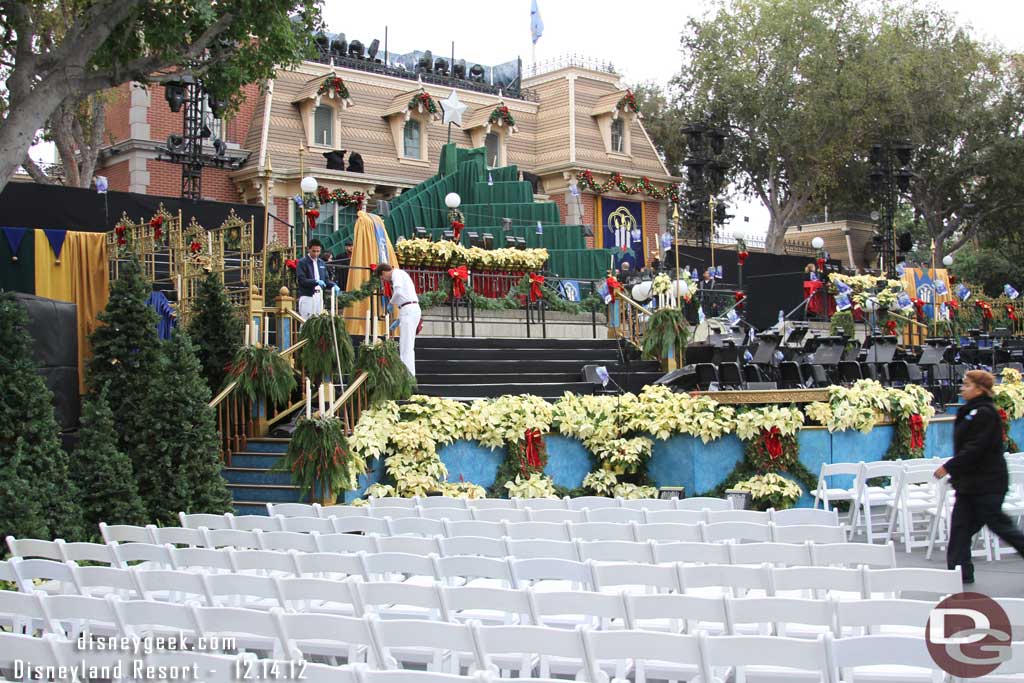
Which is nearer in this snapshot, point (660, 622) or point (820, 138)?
point (660, 622)

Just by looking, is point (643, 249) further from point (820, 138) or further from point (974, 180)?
point (974, 180)

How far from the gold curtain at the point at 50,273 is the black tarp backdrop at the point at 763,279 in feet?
68.1

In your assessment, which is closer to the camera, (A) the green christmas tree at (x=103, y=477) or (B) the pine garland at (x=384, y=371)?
(A) the green christmas tree at (x=103, y=477)

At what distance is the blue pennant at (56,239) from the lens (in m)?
13.2

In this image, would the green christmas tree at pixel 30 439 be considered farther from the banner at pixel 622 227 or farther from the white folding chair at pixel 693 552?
the banner at pixel 622 227

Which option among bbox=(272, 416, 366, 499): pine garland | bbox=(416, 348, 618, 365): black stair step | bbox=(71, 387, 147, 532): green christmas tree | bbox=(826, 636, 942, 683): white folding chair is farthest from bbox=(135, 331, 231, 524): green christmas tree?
bbox=(826, 636, 942, 683): white folding chair

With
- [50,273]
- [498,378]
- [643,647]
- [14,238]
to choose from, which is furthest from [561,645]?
[498,378]

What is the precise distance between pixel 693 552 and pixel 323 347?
767 cm

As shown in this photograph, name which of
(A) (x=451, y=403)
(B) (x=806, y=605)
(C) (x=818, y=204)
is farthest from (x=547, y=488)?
(C) (x=818, y=204)

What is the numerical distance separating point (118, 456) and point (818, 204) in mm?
33496

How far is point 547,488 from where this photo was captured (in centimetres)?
1381

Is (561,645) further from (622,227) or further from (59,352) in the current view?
(622,227)

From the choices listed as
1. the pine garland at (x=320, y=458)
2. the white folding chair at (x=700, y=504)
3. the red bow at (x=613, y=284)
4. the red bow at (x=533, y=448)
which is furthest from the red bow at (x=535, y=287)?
the white folding chair at (x=700, y=504)

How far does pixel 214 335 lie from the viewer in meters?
14.5
